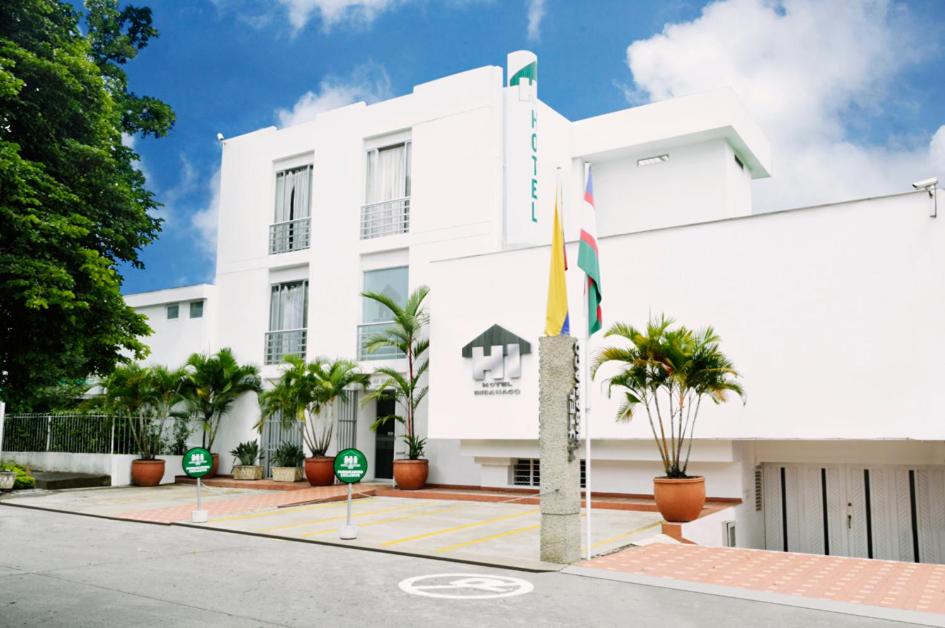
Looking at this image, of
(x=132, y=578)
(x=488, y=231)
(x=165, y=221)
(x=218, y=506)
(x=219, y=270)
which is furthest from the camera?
(x=219, y=270)

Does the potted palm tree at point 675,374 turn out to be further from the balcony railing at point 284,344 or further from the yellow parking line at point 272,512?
the balcony railing at point 284,344

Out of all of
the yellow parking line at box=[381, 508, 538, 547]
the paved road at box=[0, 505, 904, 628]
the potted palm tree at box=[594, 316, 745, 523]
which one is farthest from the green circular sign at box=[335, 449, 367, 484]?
the potted palm tree at box=[594, 316, 745, 523]

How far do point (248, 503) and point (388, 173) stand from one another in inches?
353

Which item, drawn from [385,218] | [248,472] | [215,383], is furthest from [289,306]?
[248,472]

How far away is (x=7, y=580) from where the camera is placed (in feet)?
25.6

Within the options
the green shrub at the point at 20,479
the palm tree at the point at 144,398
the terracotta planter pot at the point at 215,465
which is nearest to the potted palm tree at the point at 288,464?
the terracotta planter pot at the point at 215,465

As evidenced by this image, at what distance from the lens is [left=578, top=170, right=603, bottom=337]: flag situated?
9.80 metres

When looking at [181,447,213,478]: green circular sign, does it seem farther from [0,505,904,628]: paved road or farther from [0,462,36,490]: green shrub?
[0,462,36,490]: green shrub

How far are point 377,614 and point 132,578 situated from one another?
2.90 metres

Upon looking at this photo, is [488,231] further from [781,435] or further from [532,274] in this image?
[781,435]

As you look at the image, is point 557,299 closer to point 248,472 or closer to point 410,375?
point 410,375

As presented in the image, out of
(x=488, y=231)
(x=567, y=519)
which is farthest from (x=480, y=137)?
(x=567, y=519)

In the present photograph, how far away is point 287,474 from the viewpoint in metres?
19.3

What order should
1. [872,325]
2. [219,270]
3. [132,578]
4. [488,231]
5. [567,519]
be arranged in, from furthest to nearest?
[219,270]
[488,231]
[872,325]
[567,519]
[132,578]
